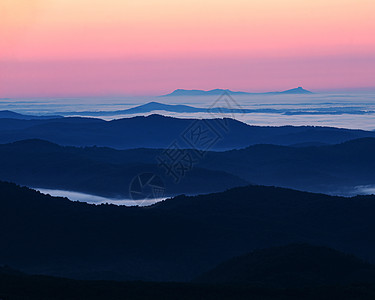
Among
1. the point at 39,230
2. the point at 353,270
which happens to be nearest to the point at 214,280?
the point at 353,270

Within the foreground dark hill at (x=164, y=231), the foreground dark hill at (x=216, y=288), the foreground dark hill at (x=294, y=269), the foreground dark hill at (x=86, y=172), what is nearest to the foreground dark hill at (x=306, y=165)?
the foreground dark hill at (x=86, y=172)

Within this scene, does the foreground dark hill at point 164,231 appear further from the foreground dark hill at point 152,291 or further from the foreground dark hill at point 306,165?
the foreground dark hill at point 306,165

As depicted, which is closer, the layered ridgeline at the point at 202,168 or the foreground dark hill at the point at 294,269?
the foreground dark hill at the point at 294,269

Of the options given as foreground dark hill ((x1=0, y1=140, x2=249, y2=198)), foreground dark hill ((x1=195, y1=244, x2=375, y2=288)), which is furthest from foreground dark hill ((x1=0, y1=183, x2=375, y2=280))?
foreground dark hill ((x1=0, y1=140, x2=249, y2=198))

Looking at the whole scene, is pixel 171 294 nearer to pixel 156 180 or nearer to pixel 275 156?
pixel 156 180

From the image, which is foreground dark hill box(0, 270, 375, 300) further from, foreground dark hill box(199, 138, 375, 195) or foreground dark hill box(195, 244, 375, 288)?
foreground dark hill box(199, 138, 375, 195)

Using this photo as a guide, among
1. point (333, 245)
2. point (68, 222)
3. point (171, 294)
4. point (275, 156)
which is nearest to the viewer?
point (171, 294)
